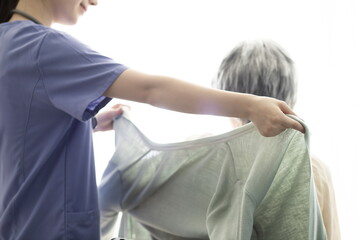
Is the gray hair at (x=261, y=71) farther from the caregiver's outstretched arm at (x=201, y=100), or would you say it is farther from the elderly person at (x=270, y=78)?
the caregiver's outstretched arm at (x=201, y=100)

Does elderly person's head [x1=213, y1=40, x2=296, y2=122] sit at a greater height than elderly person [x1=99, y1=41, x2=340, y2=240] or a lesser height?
greater

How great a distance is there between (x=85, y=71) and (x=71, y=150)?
0.15 metres

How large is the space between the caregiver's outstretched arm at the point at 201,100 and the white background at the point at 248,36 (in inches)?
28.8

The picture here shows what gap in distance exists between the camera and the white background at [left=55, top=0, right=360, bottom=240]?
4.91 ft

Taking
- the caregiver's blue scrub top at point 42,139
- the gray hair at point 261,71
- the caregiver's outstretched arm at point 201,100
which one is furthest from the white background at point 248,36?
the caregiver's outstretched arm at point 201,100

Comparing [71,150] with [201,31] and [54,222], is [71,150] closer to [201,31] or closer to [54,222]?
[54,222]

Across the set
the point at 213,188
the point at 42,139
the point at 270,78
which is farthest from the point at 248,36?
the point at 42,139

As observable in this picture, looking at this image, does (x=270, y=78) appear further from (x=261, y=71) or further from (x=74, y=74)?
(x=74, y=74)

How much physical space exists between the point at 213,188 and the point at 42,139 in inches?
12.3

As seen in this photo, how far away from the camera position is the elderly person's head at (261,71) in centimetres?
103

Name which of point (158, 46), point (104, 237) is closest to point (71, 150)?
point (104, 237)

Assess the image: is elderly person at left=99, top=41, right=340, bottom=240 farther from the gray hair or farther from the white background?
the white background

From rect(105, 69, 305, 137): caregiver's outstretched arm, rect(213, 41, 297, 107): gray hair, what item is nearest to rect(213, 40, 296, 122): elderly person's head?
rect(213, 41, 297, 107): gray hair

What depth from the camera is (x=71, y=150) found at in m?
0.84
